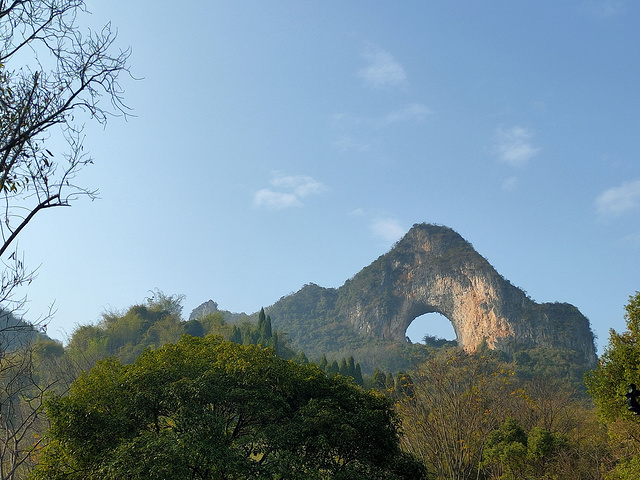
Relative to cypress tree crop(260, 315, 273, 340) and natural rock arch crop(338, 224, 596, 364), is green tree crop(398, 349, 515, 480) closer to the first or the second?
cypress tree crop(260, 315, 273, 340)

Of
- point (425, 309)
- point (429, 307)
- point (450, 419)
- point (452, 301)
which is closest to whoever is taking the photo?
point (450, 419)

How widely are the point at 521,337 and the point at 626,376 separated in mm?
64692

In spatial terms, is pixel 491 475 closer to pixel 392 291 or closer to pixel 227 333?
pixel 227 333

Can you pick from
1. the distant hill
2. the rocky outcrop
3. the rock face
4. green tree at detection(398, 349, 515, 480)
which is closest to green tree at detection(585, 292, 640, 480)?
green tree at detection(398, 349, 515, 480)

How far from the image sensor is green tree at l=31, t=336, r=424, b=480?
7480 millimetres

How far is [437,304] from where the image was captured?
84.1 m

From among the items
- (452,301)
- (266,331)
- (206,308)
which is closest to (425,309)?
(452,301)

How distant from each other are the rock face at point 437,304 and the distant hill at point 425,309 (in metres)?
0.13

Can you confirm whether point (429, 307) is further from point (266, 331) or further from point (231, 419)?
point (231, 419)

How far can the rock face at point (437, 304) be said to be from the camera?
228ft

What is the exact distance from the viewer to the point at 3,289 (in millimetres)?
4031

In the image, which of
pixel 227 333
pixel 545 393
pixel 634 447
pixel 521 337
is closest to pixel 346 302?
pixel 521 337

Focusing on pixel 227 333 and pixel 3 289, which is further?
pixel 227 333

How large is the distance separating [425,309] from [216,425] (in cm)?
8195
